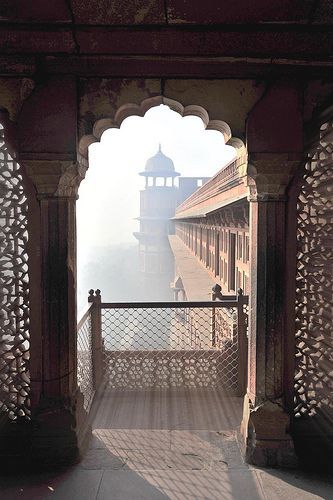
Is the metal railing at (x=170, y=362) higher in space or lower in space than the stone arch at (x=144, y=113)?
lower

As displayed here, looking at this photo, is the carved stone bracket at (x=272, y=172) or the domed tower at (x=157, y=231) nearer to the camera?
the carved stone bracket at (x=272, y=172)

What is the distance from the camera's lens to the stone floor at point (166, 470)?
2844 mm

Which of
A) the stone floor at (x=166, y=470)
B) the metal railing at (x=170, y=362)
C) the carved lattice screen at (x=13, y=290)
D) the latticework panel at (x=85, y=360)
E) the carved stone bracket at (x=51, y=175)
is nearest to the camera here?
the stone floor at (x=166, y=470)

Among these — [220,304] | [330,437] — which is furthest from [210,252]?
[330,437]

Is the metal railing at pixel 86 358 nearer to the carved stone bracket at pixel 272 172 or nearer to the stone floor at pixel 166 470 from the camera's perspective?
the stone floor at pixel 166 470

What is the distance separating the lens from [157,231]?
2247 inches

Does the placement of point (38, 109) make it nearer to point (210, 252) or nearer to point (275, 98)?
point (275, 98)

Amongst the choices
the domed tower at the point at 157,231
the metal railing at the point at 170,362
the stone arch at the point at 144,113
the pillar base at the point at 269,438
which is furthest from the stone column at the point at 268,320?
the domed tower at the point at 157,231

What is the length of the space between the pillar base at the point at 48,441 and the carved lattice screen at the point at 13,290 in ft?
0.61

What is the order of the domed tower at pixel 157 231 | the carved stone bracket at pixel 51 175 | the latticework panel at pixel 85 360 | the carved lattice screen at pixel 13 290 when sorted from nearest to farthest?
the carved stone bracket at pixel 51 175, the carved lattice screen at pixel 13 290, the latticework panel at pixel 85 360, the domed tower at pixel 157 231

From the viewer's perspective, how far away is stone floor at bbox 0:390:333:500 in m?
2.84

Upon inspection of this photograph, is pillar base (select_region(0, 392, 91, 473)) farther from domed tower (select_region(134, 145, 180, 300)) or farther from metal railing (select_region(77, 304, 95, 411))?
domed tower (select_region(134, 145, 180, 300))

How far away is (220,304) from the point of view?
4.82 meters

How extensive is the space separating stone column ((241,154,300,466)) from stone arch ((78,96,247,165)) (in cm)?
26
